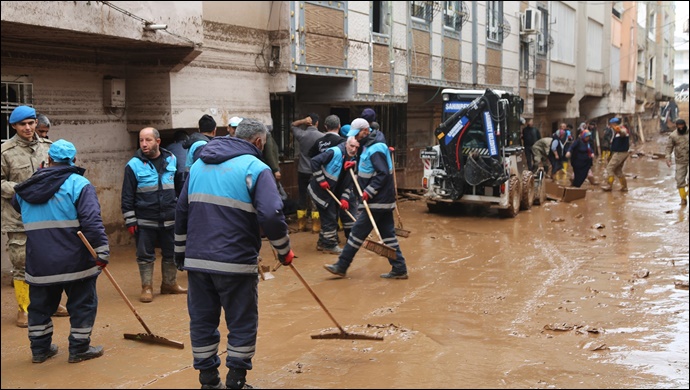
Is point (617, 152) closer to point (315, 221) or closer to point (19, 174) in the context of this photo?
point (315, 221)

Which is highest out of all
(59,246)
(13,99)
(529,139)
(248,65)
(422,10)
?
(422,10)

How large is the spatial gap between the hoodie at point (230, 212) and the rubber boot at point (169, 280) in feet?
9.47

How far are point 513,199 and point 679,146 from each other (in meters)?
4.00

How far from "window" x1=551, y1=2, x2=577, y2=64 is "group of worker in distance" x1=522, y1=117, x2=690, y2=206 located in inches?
344

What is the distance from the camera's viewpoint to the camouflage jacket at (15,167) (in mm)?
6453

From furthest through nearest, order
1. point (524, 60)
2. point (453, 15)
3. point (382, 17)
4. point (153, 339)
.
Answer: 1. point (524, 60)
2. point (453, 15)
3. point (382, 17)
4. point (153, 339)

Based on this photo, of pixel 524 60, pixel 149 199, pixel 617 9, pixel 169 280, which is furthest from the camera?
pixel 617 9

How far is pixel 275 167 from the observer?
34.3 feet

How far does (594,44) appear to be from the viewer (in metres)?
34.6

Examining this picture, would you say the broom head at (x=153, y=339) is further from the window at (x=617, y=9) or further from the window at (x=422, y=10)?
the window at (x=617, y=9)

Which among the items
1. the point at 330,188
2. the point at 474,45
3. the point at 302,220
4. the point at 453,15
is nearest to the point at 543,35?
the point at 474,45

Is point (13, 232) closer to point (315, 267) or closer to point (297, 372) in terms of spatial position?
point (297, 372)

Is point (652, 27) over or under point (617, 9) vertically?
over

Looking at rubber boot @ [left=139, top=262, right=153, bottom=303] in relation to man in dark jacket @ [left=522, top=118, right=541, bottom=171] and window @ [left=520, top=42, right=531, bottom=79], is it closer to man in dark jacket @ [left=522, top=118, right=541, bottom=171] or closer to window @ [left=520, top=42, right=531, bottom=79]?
man in dark jacket @ [left=522, top=118, right=541, bottom=171]
